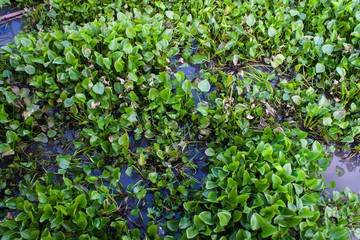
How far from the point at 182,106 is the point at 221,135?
42cm

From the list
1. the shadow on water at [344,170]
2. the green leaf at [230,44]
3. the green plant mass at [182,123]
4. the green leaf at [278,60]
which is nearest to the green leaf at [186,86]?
the green plant mass at [182,123]

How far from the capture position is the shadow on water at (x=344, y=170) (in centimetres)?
201

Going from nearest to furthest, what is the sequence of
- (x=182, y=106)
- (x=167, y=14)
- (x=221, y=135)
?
(x=221, y=135), (x=182, y=106), (x=167, y=14)

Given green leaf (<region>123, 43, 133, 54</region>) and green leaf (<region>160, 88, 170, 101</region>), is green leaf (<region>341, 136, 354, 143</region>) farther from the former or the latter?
green leaf (<region>123, 43, 133, 54</region>)

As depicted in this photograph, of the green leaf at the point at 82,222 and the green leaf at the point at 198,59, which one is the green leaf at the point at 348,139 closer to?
the green leaf at the point at 198,59

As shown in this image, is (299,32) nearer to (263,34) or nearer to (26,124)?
(263,34)

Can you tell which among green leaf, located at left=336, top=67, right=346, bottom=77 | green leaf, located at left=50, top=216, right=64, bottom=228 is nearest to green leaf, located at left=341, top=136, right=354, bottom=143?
green leaf, located at left=336, top=67, right=346, bottom=77

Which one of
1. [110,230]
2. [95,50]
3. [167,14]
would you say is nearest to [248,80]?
[167,14]

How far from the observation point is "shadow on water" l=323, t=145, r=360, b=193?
201 centimetres

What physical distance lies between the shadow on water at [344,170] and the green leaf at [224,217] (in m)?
0.97

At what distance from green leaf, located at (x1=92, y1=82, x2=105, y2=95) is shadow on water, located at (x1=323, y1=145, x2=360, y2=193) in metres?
1.83

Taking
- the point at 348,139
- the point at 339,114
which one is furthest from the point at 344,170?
the point at 339,114

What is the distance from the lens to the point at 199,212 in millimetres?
1666

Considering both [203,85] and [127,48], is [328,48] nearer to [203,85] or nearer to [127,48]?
[203,85]
